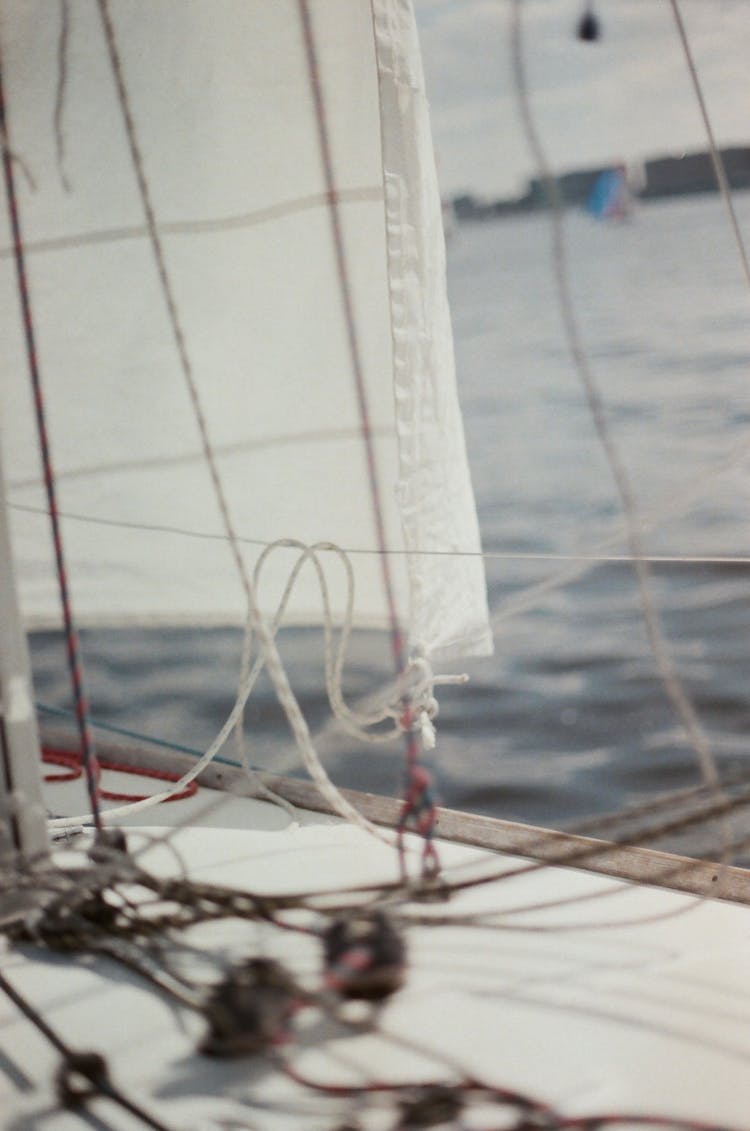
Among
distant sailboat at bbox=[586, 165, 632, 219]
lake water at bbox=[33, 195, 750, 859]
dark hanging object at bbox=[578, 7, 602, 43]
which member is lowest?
lake water at bbox=[33, 195, 750, 859]

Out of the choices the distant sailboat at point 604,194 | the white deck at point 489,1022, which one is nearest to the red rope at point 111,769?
the white deck at point 489,1022

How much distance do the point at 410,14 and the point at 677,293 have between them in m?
9.98

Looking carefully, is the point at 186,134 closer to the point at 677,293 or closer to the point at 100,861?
the point at 100,861

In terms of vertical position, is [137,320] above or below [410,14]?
below

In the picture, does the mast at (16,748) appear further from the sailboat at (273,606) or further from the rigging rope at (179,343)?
the rigging rope at (179,343)

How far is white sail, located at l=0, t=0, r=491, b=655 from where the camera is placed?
1.41 m

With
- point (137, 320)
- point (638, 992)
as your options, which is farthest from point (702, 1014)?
point (137, 320)

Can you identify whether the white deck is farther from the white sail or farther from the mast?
the white sail

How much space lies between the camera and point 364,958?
3.92 feet

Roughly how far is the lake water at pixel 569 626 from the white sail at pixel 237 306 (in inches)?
8.2

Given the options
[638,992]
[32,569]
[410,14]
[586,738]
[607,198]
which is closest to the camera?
[638,992]

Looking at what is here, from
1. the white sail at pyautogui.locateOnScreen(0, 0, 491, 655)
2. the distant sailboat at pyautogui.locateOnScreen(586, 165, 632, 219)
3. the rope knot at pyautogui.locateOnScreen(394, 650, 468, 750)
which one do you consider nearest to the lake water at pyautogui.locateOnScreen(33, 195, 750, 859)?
the rope knot at pyautogui.locateOnScreen(394, 650, 468, 750)

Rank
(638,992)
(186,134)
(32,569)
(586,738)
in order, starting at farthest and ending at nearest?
(586,738) → (32,569) → (186,134) → (638,992)

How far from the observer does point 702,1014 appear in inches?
43.3
